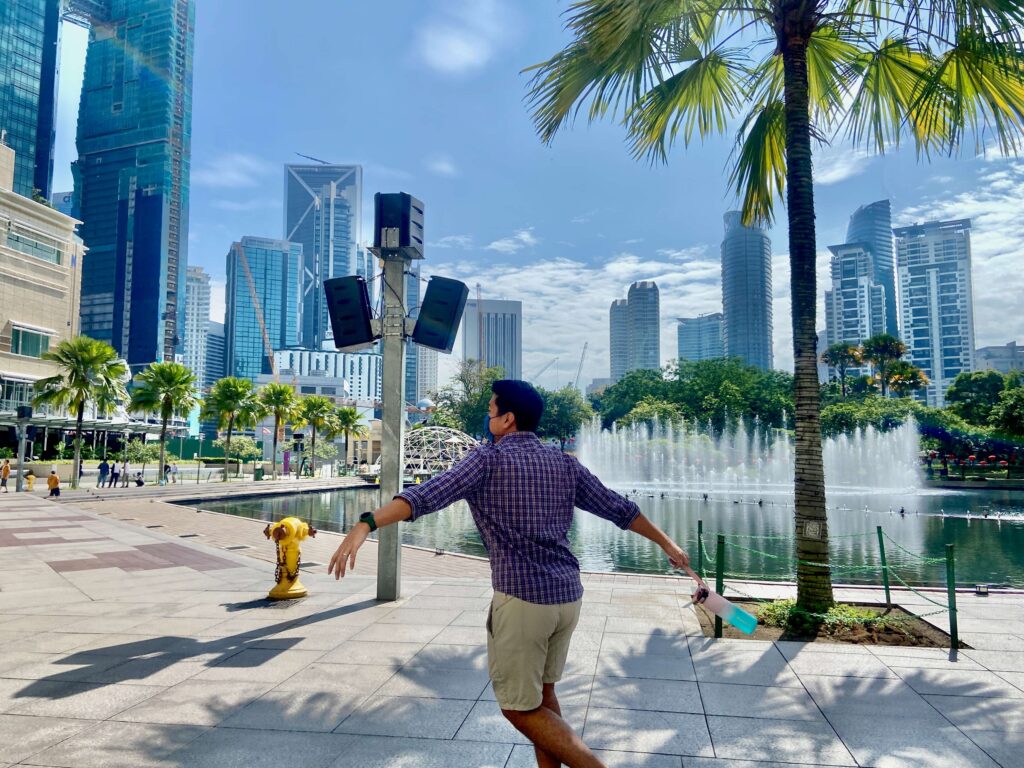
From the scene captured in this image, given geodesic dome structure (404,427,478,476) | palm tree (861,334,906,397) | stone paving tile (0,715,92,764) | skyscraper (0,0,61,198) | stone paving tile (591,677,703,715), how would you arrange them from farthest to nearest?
skyscraper (0,0,61,198) < palm tree (861,334,906,397) < geodesic dome structure (404,427,478,476) < stone paving tile (591,677,703,715) < stone paving tile (0,715,92,764)

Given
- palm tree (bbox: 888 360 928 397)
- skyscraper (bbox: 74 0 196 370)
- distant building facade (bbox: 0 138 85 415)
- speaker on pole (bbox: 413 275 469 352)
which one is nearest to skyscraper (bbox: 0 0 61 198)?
skyscraper (bbox: 74 0 196 370)

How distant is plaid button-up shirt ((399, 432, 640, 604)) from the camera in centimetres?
278

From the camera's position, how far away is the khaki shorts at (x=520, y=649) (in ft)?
8.90

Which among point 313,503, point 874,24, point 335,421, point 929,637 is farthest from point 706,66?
point 335,421

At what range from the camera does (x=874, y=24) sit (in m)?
7.99

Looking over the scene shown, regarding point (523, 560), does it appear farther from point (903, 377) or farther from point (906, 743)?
point (903, 377)

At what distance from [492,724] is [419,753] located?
60cm

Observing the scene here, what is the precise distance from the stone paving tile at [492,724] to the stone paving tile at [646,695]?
28 centimetres

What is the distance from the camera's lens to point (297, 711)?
439cm

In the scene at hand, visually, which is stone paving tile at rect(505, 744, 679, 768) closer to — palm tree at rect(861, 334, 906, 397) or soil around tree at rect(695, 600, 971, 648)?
soil around tree at rect(695, 600, 971, 648)

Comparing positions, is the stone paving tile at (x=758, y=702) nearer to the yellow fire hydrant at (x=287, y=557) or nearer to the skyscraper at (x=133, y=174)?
the yellow fire hydrant at (x=287, y=557)

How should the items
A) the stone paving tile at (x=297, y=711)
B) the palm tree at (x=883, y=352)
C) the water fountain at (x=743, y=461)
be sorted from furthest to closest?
the palm tree at (x=883, y=352), the water fountain at (x=743, y=461), the stone paving tile at (x=297, y=711)

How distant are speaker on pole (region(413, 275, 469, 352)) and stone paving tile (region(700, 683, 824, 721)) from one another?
15.1 ft

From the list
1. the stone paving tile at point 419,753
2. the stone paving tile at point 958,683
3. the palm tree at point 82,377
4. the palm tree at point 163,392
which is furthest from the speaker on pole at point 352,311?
the palm tree at point 163,392
